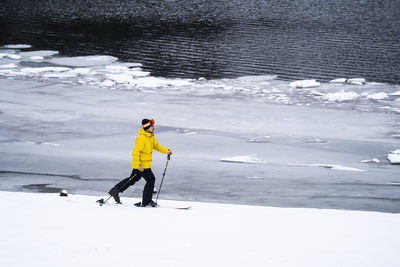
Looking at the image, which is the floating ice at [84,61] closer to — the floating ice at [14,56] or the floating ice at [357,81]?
the floating ice at [14,56]

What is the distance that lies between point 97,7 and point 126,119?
3298 cm

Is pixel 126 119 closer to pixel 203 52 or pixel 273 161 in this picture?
pixel 273 161

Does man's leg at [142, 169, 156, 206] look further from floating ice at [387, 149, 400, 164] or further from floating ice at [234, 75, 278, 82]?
floating ice at [234, 75, 278, 82]

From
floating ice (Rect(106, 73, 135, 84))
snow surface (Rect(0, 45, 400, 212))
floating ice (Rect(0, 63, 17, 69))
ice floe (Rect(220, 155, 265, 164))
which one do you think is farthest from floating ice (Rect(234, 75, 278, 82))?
ice floe (Rect(220, 155, 265, 164))

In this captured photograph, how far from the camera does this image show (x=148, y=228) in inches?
230

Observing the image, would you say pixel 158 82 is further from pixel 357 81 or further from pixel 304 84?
pixel 357 81

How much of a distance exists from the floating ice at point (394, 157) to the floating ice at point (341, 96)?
21.1ft

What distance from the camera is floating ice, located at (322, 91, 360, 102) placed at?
1741 cm

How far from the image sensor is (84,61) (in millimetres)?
24125

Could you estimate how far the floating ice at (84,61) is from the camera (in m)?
23.4

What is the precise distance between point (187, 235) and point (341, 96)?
13.2 m

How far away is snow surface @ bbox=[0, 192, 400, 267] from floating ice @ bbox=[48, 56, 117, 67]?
A: 1684cm

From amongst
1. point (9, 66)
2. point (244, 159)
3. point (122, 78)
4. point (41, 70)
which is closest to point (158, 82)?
point (122, 78)

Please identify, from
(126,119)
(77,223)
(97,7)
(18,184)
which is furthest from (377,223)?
(97,7)
